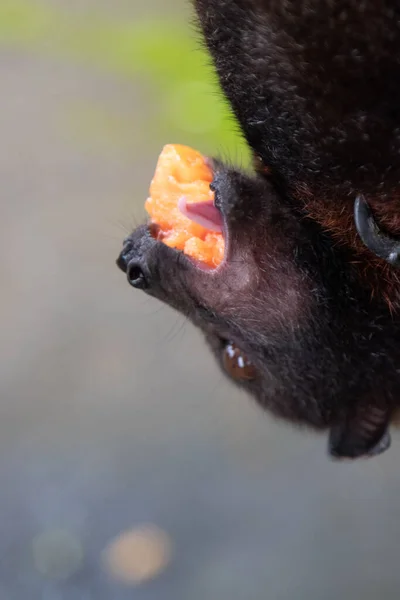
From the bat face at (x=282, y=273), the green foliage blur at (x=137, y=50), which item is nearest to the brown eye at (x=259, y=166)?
the bat face at (x=282, y=273)

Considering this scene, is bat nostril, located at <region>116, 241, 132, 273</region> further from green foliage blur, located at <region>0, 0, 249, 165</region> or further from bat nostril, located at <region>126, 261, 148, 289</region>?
green foliage blur, located at <region>0, 0, 249, 165</region>

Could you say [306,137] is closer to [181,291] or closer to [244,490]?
[181,291]

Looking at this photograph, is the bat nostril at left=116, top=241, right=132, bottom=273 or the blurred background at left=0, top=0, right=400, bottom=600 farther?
the blurred background at left=0, top=0, right=400, bottom=600

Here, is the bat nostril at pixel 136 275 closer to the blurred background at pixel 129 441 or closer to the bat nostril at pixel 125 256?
the bat nostril at pixel 125 256

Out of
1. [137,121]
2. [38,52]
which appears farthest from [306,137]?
[38,52]

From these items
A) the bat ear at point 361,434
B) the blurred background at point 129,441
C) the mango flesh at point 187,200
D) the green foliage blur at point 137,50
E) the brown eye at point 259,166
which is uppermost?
the brown eye at point 259,166

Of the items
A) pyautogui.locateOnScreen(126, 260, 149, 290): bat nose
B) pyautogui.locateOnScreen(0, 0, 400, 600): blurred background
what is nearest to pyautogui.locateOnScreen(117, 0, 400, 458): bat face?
pyautogui.locateOnScreen(126, 260, 149, 290): bat nose

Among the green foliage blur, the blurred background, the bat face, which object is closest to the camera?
the bat face
